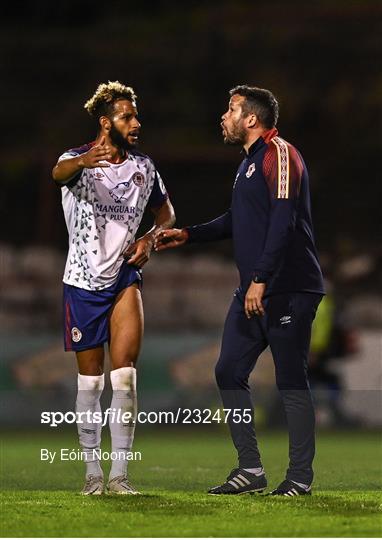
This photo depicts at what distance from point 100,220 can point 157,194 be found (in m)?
0.45

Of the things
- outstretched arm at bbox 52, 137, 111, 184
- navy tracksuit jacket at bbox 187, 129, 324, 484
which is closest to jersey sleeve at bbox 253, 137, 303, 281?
navy tracksuit jacket at bbox 187, 129, 324, 484

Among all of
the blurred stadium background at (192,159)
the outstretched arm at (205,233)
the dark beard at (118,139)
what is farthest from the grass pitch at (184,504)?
the blurred stadium background at (192,159)

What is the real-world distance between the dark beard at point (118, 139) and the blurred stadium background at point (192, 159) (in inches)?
311

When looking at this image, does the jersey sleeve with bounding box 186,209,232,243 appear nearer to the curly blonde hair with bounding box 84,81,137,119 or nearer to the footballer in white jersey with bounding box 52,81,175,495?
the footballer in white jersey with bounding box 52,81,175,495

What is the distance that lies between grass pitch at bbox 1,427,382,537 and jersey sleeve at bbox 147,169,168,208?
1.56 m

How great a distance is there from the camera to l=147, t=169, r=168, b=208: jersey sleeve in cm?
667

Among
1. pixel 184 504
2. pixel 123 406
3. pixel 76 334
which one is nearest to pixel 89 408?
pixel 123 406

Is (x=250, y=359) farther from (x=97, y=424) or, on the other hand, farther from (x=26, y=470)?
(x=26, y=470)

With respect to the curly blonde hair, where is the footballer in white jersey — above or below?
below

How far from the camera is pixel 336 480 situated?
24.4 feet

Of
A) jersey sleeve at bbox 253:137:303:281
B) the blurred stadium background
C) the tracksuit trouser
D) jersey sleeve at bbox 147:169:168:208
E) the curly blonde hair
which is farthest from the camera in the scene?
the blurred stadium background

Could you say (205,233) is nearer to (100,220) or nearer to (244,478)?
(100,220)

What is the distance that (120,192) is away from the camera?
6.40 metres

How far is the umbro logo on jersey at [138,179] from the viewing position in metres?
6.46
